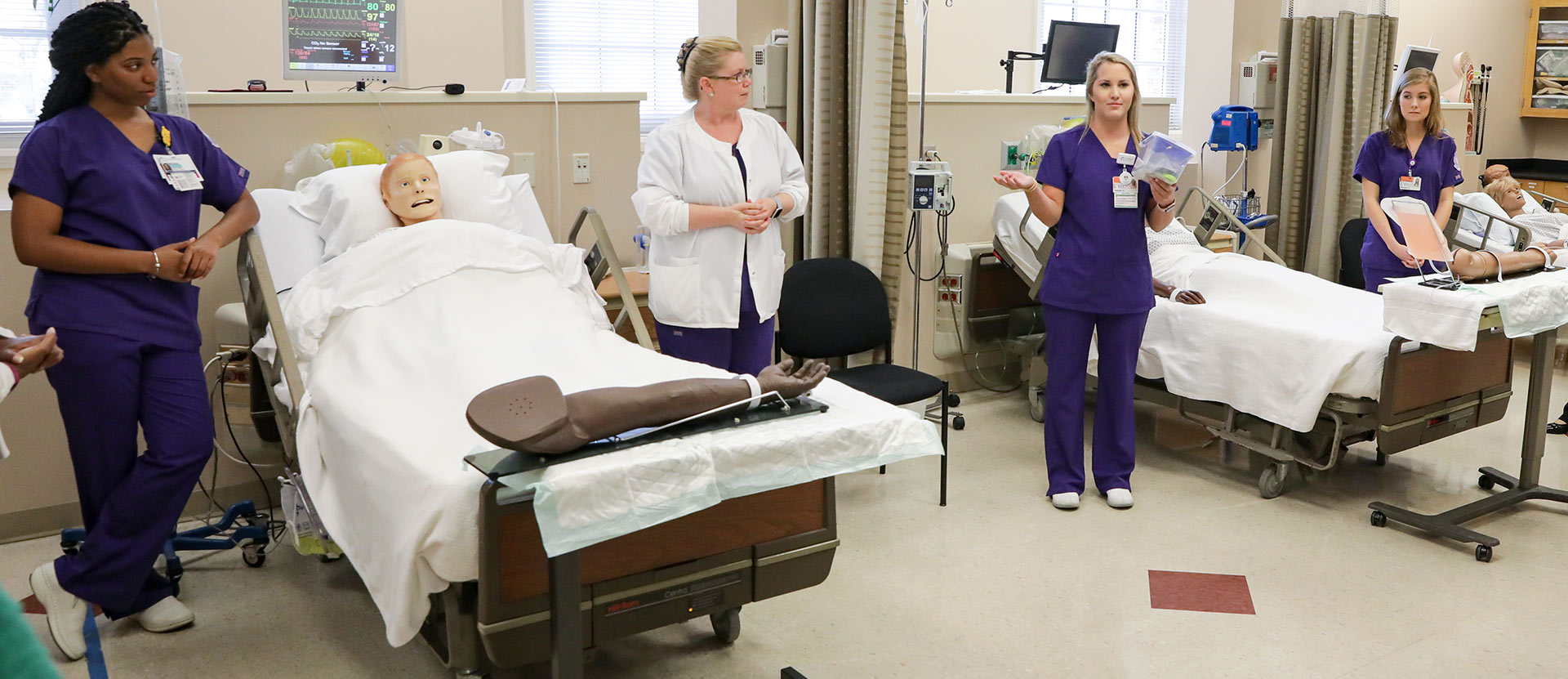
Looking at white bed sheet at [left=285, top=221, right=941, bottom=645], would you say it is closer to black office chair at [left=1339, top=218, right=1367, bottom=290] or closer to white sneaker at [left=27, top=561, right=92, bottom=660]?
white sneaker at [left=27, top=561, right=92, bottom=660]

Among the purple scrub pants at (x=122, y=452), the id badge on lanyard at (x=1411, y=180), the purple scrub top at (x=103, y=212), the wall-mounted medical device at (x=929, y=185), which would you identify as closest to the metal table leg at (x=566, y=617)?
the purple scrub pants at (x=122, y=452)

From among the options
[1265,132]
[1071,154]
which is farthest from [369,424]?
[1265,132]

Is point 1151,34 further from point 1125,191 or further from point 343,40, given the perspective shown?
point 343,40

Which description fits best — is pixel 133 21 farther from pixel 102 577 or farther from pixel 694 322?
pixel 694 322

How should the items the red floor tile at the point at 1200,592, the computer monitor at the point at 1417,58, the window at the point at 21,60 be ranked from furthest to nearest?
the window at the point at 21,60 < the computer monitor at the point at 1417,58 < the red floor tile at the point at 1200,592

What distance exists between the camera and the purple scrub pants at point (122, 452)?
2.65 m

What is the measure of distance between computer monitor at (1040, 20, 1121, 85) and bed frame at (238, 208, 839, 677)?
4.77 metres

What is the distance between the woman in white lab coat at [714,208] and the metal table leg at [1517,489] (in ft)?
6.77

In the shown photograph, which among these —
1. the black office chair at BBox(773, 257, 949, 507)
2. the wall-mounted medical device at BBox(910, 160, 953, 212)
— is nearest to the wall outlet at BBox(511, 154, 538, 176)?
the black office chair at BBox(773, 257, 949, 507)

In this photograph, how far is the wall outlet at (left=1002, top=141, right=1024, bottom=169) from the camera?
5.26 m

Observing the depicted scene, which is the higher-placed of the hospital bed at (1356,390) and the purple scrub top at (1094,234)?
the purple scrub top at (1094,234)

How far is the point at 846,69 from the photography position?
4.25 m

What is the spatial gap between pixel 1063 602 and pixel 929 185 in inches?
70.3

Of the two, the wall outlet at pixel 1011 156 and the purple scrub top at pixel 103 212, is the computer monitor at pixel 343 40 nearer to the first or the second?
the purple scrub top at pixel 103 212
